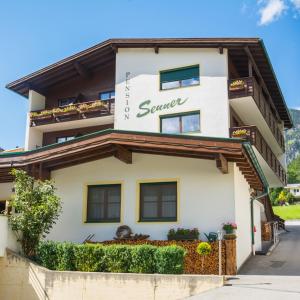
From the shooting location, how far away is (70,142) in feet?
56.1

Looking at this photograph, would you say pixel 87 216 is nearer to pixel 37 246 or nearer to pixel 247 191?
pixel 37 246

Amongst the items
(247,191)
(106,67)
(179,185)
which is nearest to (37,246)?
(179,185)

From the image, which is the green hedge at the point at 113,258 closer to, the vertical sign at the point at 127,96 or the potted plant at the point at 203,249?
the potted plant at the point at 203,249

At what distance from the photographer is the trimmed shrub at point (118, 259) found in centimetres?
1318

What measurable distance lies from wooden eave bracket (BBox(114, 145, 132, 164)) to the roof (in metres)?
9.44

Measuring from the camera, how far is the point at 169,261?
499 inches

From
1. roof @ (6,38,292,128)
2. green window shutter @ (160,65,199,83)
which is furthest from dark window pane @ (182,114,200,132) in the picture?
roof @ (6,38,292,128)

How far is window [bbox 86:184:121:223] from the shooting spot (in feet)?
57.7

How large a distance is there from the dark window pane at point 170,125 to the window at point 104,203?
7798mm

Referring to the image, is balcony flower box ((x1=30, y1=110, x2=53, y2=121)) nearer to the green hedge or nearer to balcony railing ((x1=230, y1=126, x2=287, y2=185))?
balcony railing ((x1=230, y1=126, x2=287, y2=185))

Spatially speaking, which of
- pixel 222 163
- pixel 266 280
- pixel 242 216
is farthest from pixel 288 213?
pixel 266 280

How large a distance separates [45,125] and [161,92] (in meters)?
8.06

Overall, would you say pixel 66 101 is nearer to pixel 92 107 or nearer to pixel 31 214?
pixel 92 107

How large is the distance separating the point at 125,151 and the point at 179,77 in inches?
369
